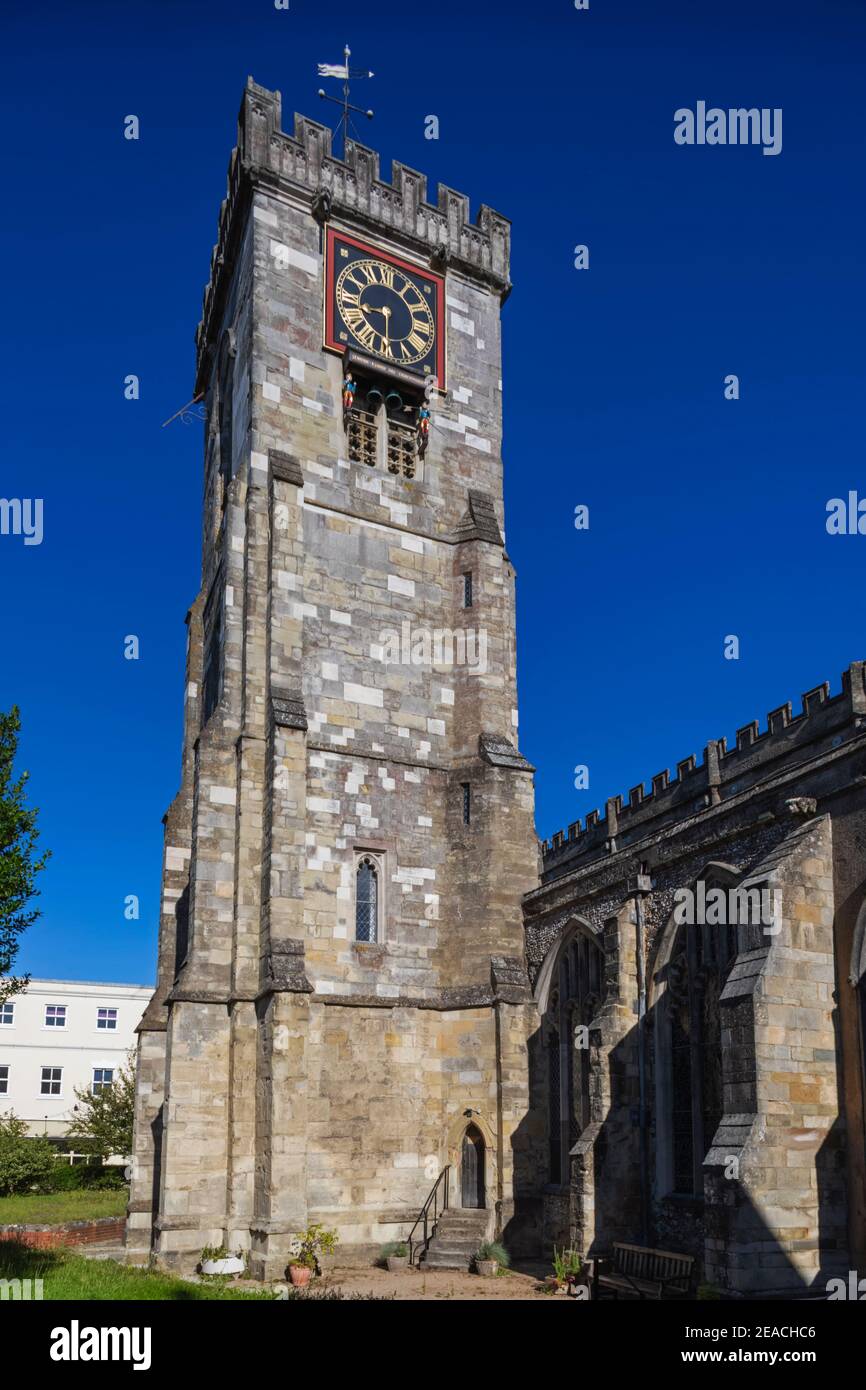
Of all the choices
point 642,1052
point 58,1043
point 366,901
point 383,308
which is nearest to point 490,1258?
point 642,1052

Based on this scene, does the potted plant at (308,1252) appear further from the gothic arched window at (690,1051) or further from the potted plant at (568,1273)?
the gothic arched window at (690,1051)

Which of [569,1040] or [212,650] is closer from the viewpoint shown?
[569,1040]

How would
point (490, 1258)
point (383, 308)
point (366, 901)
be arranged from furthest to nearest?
point (383, 308) → point (366, 901) → point (490, 1258)

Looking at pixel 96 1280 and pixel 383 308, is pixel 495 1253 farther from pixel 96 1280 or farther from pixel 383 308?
pixel 383 308

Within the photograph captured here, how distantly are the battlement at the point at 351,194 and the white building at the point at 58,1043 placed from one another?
32476 mm

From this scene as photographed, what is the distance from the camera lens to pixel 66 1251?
2078cm

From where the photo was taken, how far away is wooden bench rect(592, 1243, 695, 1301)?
617 inches

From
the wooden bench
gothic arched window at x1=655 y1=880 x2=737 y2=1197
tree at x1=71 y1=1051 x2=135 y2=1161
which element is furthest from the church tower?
tree at x1=71 y1=1051 x2=135 y2=1161

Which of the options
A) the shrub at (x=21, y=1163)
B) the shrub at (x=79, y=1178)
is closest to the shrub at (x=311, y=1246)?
the shrub at (x=21, y=1163)

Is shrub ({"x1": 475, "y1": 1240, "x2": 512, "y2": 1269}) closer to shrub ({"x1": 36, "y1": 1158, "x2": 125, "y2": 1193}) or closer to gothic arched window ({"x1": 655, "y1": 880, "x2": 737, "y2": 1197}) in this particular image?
gothic arched window ({"x1": 655, "y1": 880, "x2": 737, "y2": 1197})

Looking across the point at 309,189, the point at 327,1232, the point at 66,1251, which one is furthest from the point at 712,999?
the point at 309,189

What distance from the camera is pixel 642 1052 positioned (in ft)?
61.4

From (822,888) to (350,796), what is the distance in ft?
34.2

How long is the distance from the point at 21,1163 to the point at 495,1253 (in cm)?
1908
